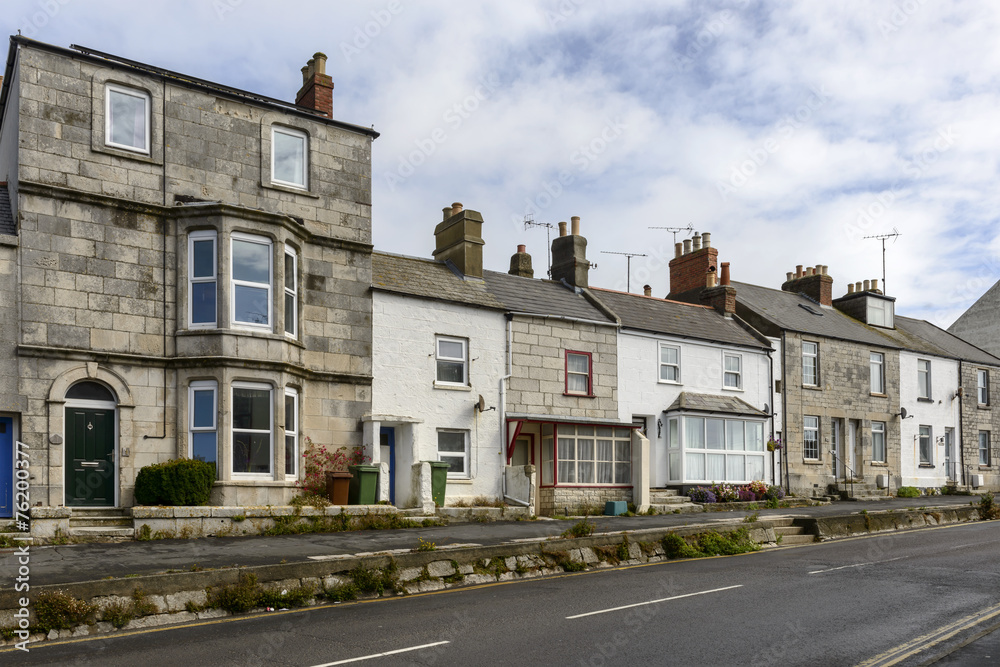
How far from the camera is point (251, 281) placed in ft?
62.3

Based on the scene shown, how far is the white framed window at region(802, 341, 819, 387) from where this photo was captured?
32.7 m

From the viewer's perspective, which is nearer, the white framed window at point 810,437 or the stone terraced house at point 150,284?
the stone terraced house at point 150,284

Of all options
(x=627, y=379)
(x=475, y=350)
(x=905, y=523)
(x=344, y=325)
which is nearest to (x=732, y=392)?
(x=627, y=379)

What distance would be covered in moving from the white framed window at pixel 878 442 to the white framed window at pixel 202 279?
87.0 ft

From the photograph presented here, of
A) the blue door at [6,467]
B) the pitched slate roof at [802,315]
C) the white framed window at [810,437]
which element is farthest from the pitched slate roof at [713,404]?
the blue door at [6,467]

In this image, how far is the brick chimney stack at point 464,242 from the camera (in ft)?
84.1

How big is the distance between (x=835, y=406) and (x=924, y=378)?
669 centimetres

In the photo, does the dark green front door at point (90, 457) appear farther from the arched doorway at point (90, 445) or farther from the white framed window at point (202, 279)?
the white framed window at point (202, 279)

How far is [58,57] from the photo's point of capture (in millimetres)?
17703

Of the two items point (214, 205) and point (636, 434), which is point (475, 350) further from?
point (214, 205)

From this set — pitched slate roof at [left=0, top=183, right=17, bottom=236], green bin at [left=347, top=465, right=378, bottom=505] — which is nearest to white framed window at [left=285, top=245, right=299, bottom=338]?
green bin at [left=347, top=465, right=378, bottom=505]

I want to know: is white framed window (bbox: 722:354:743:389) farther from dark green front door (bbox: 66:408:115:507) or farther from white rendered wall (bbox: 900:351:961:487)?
dark green front door (bbox: 66:408:115:507)

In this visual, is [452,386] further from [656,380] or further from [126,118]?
[126,118]

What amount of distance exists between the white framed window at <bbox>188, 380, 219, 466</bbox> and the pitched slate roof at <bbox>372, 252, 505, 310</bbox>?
5.08 m
